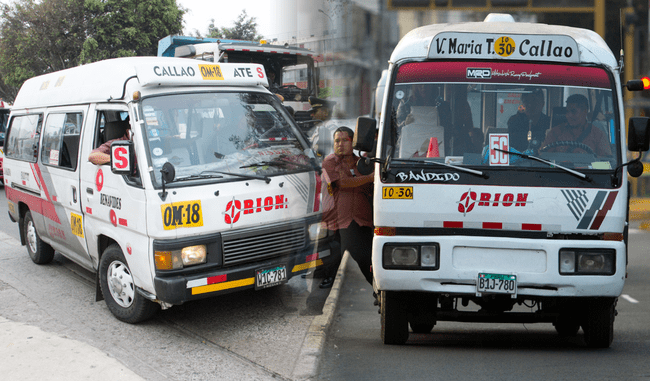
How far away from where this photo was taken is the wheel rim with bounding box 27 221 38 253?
7.85 meters

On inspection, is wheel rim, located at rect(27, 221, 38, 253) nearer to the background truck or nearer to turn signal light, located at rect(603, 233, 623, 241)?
the background truck

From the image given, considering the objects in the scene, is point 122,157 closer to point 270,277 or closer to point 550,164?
point 270,277

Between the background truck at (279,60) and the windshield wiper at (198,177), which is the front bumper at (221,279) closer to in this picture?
the windshield wiper at (198,177)

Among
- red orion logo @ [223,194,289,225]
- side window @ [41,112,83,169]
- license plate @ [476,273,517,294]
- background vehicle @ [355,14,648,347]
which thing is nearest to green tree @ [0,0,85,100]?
side window @ [41,112,83,169]

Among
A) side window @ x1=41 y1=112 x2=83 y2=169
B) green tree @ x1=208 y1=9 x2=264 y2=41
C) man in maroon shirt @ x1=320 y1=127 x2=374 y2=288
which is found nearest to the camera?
man in maroon shirt @ x1=320 y1=127 x2=374 y2=288

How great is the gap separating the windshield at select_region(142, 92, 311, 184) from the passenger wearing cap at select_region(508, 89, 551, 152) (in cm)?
210

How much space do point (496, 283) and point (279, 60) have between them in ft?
30.8

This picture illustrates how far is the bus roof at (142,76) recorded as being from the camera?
5422 mm

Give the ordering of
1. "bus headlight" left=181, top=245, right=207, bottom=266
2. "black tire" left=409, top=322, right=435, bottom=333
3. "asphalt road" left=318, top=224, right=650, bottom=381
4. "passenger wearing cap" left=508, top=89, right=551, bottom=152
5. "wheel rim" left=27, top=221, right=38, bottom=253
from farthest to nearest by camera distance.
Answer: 1. "wheel rim" left=27, top=221, right=38, bottom=253
2. "black tire" left=409, top=322, right=435, bottom=333
3. "bus headlight" left=181, top=245, right=207, bottom=266
4. "passenger wearing cap" left=508, top=89, right=551, bottom=152
5. "asphalt road" left=318, top=224, right=650, bottom=381

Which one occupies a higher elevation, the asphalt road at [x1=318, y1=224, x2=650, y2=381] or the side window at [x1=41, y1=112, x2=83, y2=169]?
the side window at [x1=41, y1=112, x2=83, y2=169]

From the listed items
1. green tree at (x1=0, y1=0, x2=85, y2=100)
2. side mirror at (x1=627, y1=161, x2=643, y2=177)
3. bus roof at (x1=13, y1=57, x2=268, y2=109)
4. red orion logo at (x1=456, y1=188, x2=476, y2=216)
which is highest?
green tree at (x1=0, y1=0, x2=85, y2=100)

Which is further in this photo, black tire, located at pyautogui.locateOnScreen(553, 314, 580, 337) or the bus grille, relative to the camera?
the bus grille

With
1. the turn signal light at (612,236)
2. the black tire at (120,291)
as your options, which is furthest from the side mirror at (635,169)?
the black tire at (120,291)

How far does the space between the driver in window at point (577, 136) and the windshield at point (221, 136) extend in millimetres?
2334
